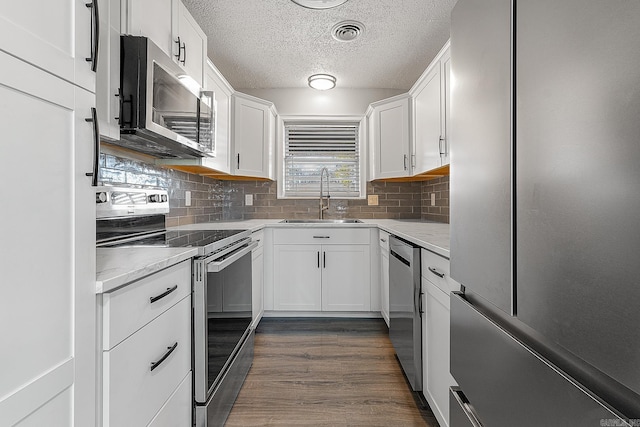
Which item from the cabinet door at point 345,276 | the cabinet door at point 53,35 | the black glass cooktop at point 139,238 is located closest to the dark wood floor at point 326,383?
the cabinet door at point 345,276

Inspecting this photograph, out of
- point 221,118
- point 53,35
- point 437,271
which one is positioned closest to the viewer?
point 53,35

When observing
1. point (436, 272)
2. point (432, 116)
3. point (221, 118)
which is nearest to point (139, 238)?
point (221, 118)

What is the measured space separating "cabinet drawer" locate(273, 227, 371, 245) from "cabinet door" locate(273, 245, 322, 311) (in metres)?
0.05

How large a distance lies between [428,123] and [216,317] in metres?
1.95

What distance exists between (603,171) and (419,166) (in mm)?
2280

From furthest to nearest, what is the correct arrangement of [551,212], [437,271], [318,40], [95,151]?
[318,40] < [437,271] < [95,151] < [551,212]

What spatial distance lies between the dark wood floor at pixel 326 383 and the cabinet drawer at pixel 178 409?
362 millimetres

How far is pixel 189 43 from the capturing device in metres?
1.93

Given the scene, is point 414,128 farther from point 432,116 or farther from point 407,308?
point 407,308

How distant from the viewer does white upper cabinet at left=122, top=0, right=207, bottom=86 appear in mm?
1387

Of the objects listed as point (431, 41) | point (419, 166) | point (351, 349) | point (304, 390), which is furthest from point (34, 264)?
point (431, 41)

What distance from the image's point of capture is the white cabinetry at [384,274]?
263 cm

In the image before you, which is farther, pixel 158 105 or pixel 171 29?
pixel 171 29

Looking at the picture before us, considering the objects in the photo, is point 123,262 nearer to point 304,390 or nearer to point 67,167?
point 67,167
